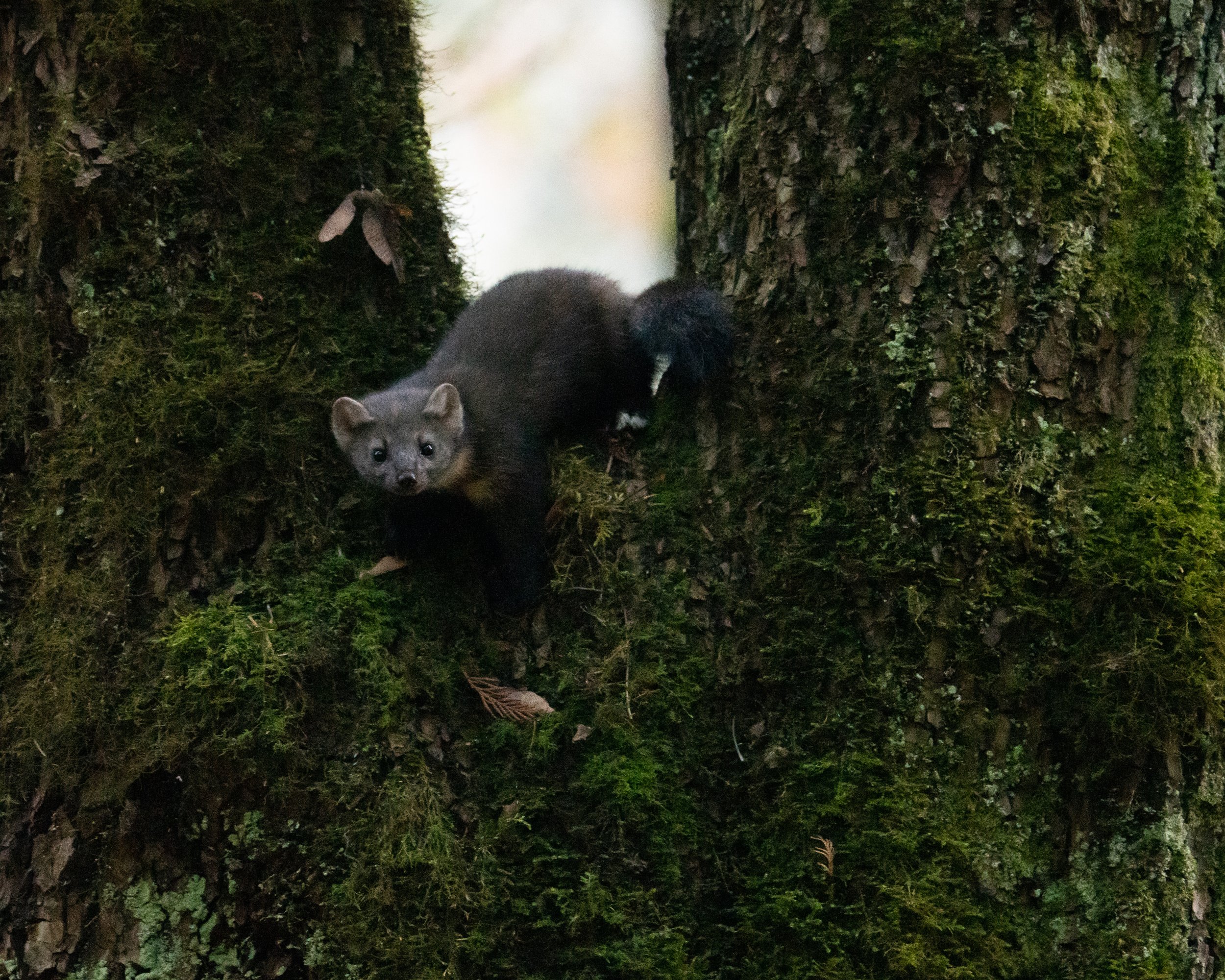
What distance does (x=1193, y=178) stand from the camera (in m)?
3.58

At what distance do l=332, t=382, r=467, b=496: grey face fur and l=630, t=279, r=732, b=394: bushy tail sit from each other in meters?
0.95

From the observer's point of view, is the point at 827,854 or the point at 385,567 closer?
the point at 827,854

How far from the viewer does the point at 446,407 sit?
4789mm

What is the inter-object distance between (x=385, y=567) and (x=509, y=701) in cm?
63

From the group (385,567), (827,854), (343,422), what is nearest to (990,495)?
(827,854)

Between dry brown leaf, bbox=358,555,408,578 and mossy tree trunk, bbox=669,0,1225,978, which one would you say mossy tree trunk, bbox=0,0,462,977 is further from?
mossy tree trunk, bbox=669,0,1225,978

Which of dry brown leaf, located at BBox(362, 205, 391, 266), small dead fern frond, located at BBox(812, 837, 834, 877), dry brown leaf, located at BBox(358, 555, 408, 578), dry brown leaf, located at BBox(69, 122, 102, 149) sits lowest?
small dead fern frond, located at BBox(812, 837, 834, 877)

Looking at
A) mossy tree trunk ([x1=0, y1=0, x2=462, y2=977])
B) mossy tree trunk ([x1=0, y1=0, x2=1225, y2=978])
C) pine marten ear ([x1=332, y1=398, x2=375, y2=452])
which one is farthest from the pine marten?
mossy tree trunk ([x1=0, y1=0, x2=462, y2=977])

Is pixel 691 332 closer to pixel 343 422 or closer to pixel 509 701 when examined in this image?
pixel 343 422

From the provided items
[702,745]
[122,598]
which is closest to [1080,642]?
[702,745]

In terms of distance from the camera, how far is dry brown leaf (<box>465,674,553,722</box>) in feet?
12.0

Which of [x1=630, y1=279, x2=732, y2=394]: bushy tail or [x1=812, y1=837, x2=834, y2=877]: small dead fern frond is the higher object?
[x1=630, y1=279, x2=732, y2=394]: bushy tail

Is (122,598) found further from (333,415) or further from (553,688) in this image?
(553,688)

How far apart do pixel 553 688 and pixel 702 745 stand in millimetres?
519
